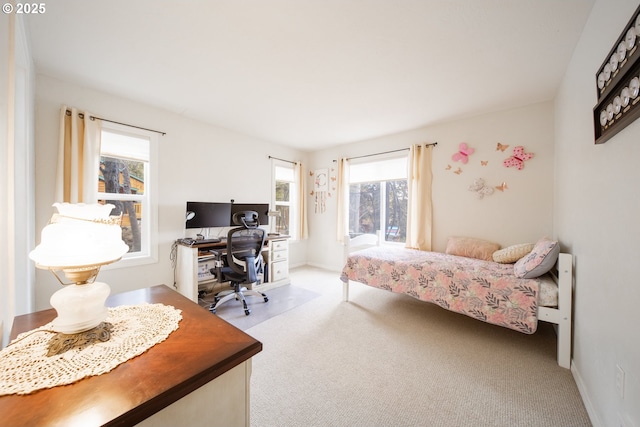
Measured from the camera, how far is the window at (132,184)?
2736 mm

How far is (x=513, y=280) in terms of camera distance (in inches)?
79.6

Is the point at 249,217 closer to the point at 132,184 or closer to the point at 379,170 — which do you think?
the point at 132,184

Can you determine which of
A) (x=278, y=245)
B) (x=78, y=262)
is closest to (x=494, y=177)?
(x=278, y=245)

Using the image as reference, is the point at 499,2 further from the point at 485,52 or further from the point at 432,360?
the point at 432,360

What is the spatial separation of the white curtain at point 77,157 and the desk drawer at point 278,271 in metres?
2.24

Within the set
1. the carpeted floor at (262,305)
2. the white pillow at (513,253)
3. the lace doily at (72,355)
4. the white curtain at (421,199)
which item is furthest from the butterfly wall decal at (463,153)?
the lace doily at (72,355)

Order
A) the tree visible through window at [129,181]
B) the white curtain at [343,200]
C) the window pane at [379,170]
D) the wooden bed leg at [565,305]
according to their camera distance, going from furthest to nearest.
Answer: the white curtain at [343,200] → the window pane at [379,170] → the tree visible through window at [129,181] → the wooden bed leg at [565,305]

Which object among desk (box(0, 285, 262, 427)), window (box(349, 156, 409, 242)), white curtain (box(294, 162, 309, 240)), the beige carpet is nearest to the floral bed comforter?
the beige carpet

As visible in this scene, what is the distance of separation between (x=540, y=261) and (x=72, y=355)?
284cm

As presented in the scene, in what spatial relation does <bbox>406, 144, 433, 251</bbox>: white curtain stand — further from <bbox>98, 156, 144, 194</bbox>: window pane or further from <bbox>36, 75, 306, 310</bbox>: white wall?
<bbox>98, 156, 144, 194</bbox>: window pane

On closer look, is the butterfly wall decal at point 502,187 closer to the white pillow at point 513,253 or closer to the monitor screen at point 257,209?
the white pillow at point 513,253

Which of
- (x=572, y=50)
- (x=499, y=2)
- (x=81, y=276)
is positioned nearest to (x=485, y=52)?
(x=499, y=2)

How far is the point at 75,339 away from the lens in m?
0.77

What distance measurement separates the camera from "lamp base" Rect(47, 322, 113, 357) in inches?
29.0
